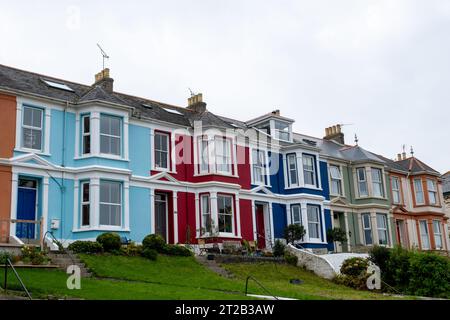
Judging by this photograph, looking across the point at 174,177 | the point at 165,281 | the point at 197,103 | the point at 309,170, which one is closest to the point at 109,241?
the point at 165,281

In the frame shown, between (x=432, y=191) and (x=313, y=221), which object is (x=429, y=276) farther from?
(x=432, y=191)

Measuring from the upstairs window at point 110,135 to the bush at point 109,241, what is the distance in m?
4.36

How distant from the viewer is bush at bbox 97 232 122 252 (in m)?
22.4

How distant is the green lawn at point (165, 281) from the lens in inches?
583

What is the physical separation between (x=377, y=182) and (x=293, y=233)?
33.6ft

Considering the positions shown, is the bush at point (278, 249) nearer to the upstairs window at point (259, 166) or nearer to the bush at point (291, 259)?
the bush at point (291, 259)

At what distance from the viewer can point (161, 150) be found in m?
29.0

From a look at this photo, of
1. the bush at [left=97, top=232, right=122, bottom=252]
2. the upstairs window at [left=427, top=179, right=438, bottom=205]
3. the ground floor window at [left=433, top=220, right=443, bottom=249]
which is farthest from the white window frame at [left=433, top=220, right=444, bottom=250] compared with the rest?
the bush at [left=97, top=232, right=122, bottom=252]

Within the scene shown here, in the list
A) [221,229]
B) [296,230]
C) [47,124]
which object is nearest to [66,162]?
[47,124]

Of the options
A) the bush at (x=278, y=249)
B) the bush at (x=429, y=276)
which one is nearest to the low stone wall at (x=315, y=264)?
the bush at (x=278, y=249)

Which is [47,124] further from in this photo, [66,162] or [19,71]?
[19,71]

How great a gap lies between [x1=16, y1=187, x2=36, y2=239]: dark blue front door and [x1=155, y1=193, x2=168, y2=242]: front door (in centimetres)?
642

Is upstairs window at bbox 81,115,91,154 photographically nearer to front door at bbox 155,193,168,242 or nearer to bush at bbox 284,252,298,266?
front door at bbox 155,193,168,242
